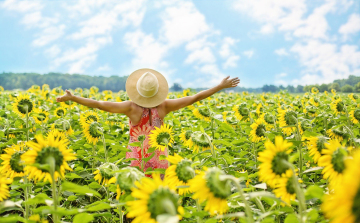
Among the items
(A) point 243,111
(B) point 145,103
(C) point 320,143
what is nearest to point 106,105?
(B) point 145,103

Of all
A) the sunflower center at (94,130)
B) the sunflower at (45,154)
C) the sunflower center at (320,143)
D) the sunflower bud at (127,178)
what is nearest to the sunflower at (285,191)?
the sunflower center at (320,143)

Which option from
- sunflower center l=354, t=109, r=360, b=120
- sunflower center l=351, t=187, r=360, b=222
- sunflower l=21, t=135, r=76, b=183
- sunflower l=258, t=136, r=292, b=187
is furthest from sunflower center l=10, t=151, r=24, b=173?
sunflower center l=354, t=109, r=360, b=120

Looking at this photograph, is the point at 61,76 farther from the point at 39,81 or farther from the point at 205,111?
the point at 205,111

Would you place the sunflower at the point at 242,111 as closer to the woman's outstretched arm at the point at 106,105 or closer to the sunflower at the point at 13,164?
the woman's outstretched arm at the point at 106,105

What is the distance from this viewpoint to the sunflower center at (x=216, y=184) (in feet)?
4.10

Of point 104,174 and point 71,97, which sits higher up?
point 71,97

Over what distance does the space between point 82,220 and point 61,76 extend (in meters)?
40.7

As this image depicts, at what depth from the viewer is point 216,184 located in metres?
1.25

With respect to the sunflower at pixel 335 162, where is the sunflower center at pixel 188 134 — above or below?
above

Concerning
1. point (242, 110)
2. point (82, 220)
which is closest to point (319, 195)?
point (82, 220)

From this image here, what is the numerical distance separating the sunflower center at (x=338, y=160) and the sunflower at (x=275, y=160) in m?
0.24

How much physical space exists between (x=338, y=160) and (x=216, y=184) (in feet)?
1.89

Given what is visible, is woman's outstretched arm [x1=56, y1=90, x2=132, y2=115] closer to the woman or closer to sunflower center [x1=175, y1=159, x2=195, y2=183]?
the woman

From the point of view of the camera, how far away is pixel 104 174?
6.26 feet
